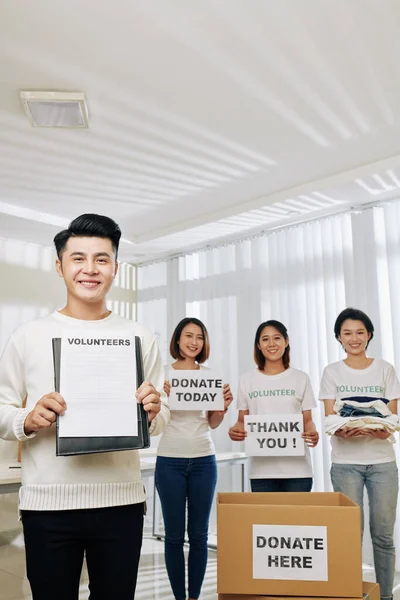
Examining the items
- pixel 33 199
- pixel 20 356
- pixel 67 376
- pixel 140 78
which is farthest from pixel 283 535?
pixel 33 199

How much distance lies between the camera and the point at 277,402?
2.73m

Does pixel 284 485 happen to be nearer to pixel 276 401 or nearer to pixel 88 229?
pixel 276 401

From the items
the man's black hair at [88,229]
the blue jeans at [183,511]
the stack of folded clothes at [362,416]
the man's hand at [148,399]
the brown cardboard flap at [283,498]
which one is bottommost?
the blue jeans at [183,511]

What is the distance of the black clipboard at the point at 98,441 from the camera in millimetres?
1226

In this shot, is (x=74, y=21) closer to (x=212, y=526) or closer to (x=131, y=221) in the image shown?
(x=131, y=221)

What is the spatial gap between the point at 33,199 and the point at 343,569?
3.46 m

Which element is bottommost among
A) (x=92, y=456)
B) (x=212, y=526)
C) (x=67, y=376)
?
(x=212, y=526)

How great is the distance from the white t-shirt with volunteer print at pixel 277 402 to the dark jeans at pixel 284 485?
0.08 ft

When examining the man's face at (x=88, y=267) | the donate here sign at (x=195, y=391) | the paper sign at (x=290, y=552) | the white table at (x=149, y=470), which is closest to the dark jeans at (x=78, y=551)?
the paper sign at (x=290, y=552)

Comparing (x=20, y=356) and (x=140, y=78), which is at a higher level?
(x=140, y=78)

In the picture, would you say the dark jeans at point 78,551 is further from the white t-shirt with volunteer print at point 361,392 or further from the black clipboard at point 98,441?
the white t-shirt with volunteer print at point 361,392

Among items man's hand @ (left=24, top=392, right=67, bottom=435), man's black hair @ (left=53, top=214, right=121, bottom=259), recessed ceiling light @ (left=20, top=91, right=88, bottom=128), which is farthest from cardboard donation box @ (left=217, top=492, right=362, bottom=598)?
recessed ceiling light @ (left=20, top=91, right=88, bottom=128)

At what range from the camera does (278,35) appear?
7.41 feet

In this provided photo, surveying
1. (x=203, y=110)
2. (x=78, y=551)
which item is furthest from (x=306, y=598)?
(x=203, y=110)
